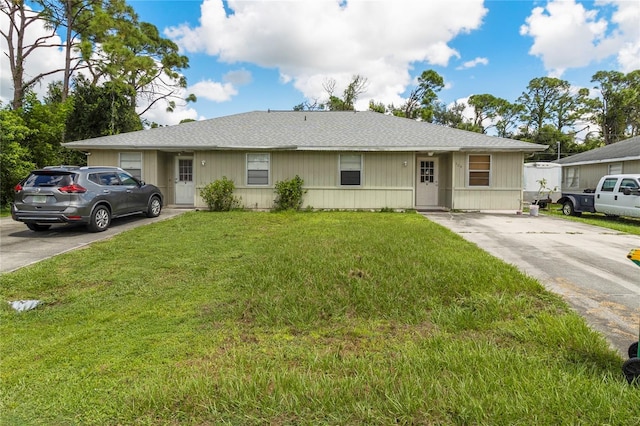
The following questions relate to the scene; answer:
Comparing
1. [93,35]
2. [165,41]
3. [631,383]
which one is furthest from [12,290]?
[165,41]

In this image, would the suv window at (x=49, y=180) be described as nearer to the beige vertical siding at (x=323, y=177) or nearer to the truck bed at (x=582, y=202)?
the beige vertical siding at (x=323, y=177)

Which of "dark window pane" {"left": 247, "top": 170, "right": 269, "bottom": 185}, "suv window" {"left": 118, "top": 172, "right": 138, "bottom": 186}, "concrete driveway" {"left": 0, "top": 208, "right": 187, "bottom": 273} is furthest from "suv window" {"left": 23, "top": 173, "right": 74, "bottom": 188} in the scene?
"dark window pane" {"left": 247, "top": 170, "right": 269, "bottom": 185}

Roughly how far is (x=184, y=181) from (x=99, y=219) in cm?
619

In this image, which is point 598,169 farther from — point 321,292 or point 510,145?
point 321,292

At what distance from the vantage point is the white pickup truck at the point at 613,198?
11094 millimetres

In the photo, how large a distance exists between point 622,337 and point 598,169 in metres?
19.4

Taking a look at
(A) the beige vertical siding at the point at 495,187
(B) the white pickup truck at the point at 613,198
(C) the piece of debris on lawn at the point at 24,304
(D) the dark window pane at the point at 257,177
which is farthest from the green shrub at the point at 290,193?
(B) the white pickup truck at the point at 613,198

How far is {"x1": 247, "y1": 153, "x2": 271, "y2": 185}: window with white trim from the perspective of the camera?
13664mm

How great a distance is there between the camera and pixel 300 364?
2.64 m

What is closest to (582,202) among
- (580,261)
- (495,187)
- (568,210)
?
(568,210)

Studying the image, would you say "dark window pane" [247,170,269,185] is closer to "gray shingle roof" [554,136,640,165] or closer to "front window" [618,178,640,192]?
"front window" [618,178,640,192]

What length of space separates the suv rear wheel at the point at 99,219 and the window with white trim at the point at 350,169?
26.8ft

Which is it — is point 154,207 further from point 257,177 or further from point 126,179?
point 257,177

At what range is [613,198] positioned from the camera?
11844 millimetres
